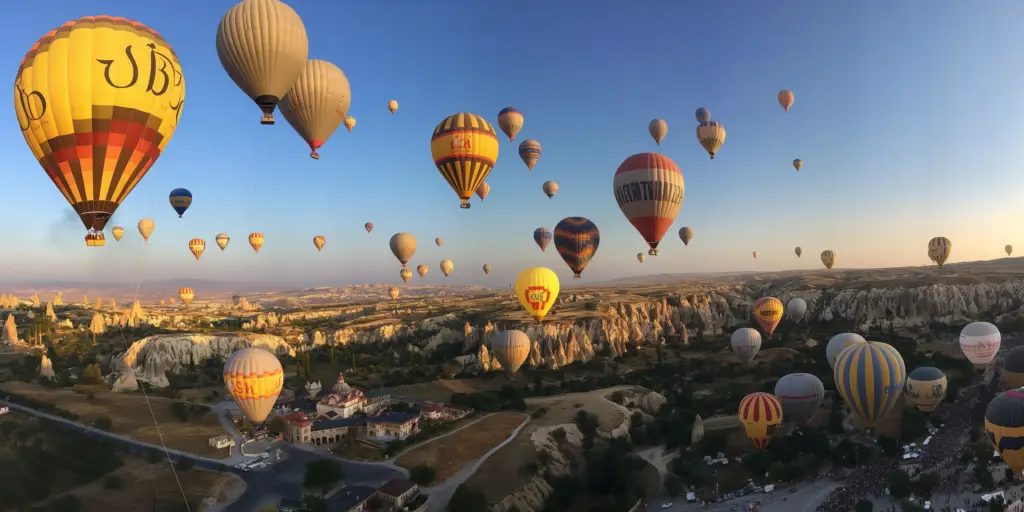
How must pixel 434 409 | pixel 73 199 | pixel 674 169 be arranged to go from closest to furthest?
pixel 73 199 < pixel 674 169 < pixel 434 409

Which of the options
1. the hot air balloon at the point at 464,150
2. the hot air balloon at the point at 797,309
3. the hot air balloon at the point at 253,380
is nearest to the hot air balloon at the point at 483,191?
the hot air balloon at the point at 464,150

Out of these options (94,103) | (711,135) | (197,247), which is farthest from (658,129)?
(197,247)

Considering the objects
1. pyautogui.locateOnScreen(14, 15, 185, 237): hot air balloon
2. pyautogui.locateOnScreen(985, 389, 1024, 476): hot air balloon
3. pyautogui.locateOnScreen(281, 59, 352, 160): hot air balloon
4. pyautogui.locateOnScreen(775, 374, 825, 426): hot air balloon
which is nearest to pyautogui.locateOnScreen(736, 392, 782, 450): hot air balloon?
pyautogui.locateOnScreen(775, 374, 825, 426): hot air balloon

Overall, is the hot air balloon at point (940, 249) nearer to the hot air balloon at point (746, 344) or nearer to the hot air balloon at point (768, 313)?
the hot air balloon at point (768, 313)

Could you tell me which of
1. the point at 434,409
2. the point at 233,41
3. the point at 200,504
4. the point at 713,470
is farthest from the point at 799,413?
the point at 233,41

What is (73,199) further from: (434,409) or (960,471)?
(960,471)

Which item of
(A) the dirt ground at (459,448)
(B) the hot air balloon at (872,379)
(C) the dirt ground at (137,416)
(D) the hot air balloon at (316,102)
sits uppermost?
(D) the hot air balloon at (316,102)
